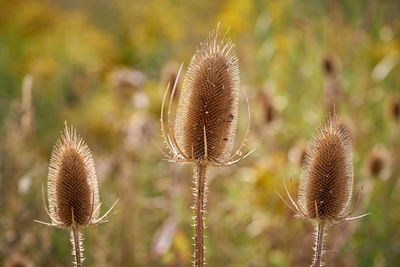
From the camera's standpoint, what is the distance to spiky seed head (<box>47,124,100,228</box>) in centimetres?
135

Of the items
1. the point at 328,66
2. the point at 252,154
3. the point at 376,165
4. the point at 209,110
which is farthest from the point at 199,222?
the point at 252,154

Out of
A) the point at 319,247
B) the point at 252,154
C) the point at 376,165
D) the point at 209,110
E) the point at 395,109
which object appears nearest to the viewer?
the point at 319,247

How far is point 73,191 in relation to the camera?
137 cm

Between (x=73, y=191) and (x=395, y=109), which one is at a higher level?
(x=395, y=109)

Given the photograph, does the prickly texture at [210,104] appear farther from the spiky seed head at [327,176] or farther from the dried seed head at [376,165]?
the dried seed head at [376,165]

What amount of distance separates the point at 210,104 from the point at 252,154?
9.97ft

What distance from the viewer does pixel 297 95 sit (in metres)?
5.25

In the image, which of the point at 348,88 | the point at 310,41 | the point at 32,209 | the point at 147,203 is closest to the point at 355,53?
the point at 310,41

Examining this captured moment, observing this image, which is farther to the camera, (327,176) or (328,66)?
(328,66)

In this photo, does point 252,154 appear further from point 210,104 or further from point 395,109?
point 210,104

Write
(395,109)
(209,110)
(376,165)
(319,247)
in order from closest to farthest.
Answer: (319,247), (209,110), (376,165), (395,109)

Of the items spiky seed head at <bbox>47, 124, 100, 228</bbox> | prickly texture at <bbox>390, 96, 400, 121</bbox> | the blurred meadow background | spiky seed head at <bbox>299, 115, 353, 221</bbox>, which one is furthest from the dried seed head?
spiky seed head at <bbox>47, 124, 100, 228</bbox>

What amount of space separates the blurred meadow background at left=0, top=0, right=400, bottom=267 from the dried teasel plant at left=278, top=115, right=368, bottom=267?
0.33 metres

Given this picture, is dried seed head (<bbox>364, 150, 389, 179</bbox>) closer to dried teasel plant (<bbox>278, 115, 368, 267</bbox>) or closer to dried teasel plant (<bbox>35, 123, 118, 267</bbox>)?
dried teasel plant (<bbox>278, 115, 368, 267</bbox>)
